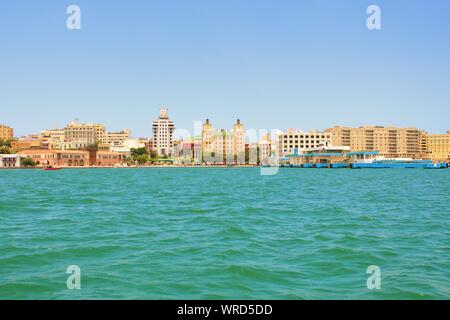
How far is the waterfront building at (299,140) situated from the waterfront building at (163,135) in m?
48.3

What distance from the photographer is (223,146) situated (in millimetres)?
167500

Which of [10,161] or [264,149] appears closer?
[10,161]

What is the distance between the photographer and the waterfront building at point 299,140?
167 meters

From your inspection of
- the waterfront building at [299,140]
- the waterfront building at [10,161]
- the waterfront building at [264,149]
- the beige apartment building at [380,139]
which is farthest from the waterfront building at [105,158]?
the beige apartment building at [380,139]

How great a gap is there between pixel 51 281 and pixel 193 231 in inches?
284

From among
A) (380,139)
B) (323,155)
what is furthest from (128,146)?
(380,139)

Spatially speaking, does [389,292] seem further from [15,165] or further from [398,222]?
[15,165]

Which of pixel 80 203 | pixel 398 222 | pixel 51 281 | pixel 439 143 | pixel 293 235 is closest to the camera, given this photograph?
pixel 51 281

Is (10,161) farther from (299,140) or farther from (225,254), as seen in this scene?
(225,254)

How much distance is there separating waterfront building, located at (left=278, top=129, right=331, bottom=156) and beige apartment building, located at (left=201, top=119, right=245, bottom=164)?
1317cm

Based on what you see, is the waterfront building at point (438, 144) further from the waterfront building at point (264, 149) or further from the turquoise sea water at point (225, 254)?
the turquoise sea water at point (225, 254)

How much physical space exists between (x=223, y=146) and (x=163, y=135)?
38.1 meters
